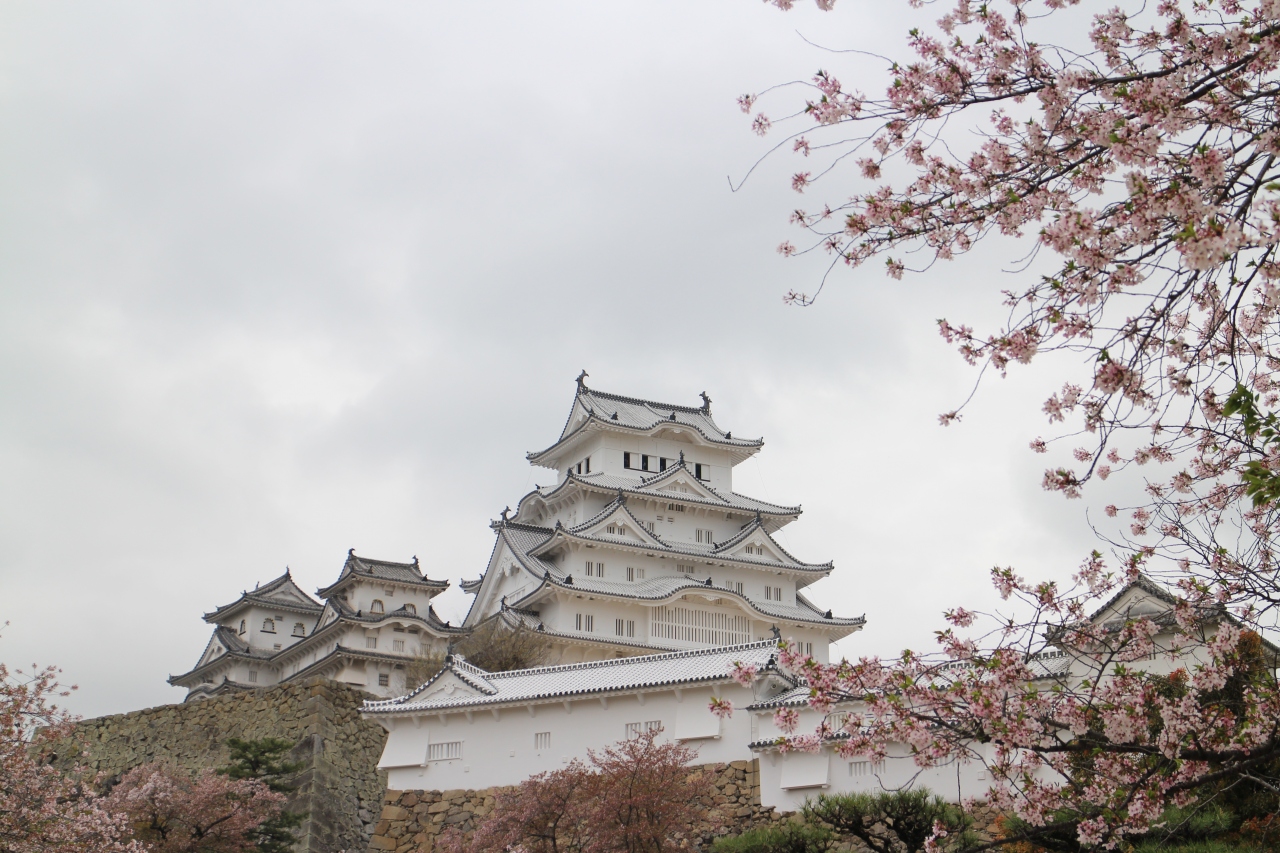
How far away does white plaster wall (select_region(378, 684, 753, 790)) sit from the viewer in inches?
746

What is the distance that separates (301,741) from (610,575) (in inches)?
539

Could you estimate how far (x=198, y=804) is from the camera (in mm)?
18078

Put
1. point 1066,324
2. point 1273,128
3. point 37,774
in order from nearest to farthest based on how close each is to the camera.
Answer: point 1273,128 → point 1066,324 → point 37,774

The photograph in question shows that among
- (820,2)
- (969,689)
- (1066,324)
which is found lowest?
(969,689)

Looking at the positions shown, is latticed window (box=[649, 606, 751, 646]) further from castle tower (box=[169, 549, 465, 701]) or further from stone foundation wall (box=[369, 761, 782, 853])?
stone foundation wall (box=[369, 761, 782, 853])

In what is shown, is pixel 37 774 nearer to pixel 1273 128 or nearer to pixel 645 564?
pixel 1273 128

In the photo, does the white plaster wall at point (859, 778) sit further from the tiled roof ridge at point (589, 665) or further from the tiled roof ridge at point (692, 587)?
the tiled roof ridge at point (692, 587)

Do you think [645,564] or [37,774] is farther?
[645,564]

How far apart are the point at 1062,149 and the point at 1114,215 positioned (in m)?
0.60

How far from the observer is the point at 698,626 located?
34094mm

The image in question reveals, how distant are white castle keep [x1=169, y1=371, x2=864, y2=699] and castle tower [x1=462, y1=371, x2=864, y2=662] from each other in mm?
47

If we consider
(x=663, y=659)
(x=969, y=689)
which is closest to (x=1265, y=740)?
(x=969, y=689)

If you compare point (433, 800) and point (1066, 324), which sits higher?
point (1066, 324)

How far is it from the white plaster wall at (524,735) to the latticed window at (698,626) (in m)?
13.9
